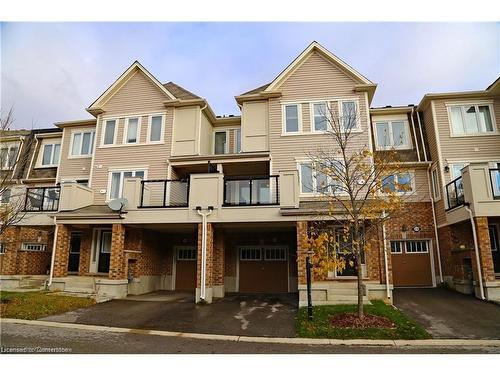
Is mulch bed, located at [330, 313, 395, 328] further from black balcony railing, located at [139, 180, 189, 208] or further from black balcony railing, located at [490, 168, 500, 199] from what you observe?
black balcony railing, located at [139, 180, 189, 208]

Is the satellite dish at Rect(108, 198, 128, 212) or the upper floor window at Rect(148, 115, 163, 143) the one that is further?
the upper floor window at Rect(148, 115, 163, 143)

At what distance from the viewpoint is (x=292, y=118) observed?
647 inches

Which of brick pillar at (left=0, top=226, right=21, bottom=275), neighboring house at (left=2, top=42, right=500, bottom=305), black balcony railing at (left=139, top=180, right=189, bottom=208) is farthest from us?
brick pillar at (left=0, top=226, right=21, bottom=275)

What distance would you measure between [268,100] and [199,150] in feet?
13.5

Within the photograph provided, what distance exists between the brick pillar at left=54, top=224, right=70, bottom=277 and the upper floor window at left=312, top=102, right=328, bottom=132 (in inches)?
470

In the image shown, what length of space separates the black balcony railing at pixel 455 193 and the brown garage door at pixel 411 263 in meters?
2.54

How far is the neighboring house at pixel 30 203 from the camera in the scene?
1612 centimetres

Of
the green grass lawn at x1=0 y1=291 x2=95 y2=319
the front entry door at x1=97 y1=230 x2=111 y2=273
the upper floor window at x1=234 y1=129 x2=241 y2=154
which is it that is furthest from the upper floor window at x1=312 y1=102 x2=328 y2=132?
the green grass lawn at x1=0 y1=291 x2=95 y2=319

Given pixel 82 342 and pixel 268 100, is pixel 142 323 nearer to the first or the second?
pixel 82 342

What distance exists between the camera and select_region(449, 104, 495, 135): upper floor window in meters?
16.3

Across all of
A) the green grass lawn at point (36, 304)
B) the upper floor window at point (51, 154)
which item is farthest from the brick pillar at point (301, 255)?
the upper floor window at point (51, 154)

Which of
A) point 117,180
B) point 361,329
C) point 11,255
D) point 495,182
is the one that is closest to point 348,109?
point 495,182

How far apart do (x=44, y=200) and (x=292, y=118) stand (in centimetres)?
1276

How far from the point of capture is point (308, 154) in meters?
15.6
